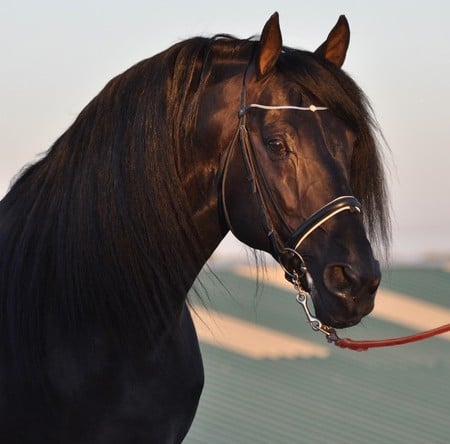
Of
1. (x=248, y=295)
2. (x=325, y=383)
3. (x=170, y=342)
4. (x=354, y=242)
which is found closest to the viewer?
(x=354, y=242)

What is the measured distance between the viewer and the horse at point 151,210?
12.2 ft

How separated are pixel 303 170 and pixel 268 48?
451 mm

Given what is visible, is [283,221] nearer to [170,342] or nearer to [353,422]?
[170,342]

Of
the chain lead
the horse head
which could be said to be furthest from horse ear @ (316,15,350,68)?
Answer: the chain lead

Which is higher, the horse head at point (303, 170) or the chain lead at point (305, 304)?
the horse head at point (303, 170)

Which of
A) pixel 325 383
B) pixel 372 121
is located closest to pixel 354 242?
pixel 372 121

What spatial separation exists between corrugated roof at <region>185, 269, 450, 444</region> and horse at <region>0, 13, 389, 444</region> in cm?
588

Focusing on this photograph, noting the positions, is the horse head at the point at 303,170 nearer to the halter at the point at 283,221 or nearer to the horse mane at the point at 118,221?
the halter at the point at 283,221

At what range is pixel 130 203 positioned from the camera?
3740mm

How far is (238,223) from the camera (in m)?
3.79

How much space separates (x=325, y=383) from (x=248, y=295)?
1.42 m

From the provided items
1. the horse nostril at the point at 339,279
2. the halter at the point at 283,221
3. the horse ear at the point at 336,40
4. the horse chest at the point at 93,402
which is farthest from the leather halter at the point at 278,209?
the horse chest at the point at 93,402

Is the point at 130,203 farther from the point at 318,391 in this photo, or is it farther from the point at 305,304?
the point at 318,391

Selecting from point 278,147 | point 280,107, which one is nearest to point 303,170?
point 278,147
